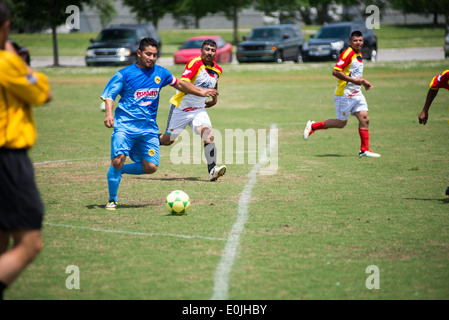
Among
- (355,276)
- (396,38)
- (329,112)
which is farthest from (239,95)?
(396,38)

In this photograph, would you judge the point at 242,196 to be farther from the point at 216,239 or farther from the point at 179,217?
the point at 216,239

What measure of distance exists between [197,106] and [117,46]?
21.8 meters

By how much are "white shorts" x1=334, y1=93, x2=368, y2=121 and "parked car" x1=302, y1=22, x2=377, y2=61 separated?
19835 mm

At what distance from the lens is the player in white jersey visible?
9.88 m

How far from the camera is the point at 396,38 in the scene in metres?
54.2

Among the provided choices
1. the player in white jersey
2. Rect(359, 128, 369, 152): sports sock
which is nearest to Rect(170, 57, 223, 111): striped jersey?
the player in white jersey

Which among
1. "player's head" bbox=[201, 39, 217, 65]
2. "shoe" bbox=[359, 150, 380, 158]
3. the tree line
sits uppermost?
the tree line

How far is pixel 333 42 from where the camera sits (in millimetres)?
31625

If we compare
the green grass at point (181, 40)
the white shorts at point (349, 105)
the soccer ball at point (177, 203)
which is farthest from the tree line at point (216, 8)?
the soccer ball at point (177, 203)

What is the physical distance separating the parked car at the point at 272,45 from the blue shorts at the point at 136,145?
26.4 m

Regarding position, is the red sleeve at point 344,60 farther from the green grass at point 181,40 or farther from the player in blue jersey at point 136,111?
the green grass at point 181,40

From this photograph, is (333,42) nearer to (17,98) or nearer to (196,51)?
(196,51)
